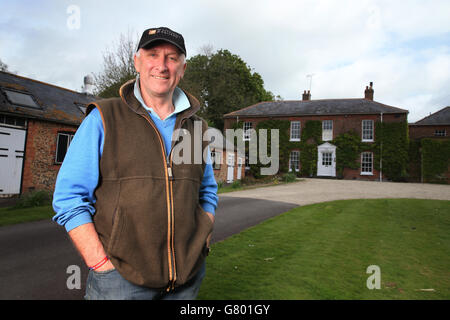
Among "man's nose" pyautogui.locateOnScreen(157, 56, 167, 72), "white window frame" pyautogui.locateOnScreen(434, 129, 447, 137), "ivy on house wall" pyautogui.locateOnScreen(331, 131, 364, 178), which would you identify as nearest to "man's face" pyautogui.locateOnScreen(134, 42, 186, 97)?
"man's nose" pyautogui.locateOnScreen(157, 56, 167, 72)

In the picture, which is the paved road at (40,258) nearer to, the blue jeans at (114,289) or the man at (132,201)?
the blue jeans at (114,289)

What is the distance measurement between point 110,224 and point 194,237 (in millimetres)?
538

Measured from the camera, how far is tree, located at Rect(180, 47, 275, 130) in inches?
1812

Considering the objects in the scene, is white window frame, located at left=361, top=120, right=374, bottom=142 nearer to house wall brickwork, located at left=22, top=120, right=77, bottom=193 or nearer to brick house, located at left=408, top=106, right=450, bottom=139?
brick house, located at left=408, top=106, right=450, bottom=139

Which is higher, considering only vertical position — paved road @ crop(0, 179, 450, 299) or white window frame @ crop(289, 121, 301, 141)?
white window frame @ crop(289, 121, 301, 141)

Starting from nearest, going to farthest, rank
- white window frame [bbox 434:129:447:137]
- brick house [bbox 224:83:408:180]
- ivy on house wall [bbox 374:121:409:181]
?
ivy on house wall [bbox 374:121:409:181], brick house [bbox 224:83:408:180], white window frame [bbox 434:129:447:137]

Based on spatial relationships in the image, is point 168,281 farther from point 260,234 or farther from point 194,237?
point 260,234

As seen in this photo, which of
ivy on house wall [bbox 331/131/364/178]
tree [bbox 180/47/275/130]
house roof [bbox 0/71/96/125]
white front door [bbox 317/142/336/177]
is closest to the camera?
house roof [bbox 0/71/96/125]

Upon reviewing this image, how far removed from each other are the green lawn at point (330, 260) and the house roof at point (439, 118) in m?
31.8

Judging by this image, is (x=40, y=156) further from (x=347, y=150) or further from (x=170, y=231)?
(x=347, y=150)

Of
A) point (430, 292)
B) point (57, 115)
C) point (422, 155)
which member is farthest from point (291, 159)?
point (430, 292)

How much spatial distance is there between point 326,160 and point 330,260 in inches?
1132

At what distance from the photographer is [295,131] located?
33.9m

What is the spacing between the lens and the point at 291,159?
Answer: 3381 cm
